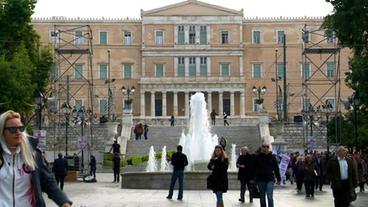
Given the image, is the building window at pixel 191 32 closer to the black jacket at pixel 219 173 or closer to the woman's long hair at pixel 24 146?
the black jacket at pixel 219 173

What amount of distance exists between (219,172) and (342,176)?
7.96ft

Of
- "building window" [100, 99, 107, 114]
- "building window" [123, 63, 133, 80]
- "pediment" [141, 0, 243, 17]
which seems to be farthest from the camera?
"pediment" [141, 0, 243, 17]

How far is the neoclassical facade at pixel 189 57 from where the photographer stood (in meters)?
92.8

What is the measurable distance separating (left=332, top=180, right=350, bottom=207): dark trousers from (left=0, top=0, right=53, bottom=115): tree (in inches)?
848

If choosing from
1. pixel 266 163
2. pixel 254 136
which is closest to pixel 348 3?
pixel 266 163

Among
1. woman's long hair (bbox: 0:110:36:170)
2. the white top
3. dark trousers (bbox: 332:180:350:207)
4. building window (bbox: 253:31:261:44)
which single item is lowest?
dark trousers (bbox: 332:180:350:207)

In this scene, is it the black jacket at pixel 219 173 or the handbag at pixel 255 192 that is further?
the handbag at pixel 255 192

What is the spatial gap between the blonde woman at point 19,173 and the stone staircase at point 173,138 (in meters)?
44.6

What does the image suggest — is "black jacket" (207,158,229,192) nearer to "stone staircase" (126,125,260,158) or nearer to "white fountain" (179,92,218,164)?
"white fountain" (179,92,218,164)

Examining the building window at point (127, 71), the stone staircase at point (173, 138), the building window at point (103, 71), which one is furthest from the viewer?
the building window at point (127, 71)

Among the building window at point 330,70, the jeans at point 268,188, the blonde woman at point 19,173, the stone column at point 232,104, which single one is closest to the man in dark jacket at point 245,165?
the jeans at point 268,188

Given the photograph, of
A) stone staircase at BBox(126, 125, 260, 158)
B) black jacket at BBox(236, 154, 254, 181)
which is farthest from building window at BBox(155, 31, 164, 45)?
black jacket at BBox(236, 154, 254, 181)

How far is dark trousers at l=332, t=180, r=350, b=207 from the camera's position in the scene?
1577 cm

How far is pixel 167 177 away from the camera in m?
29.0
